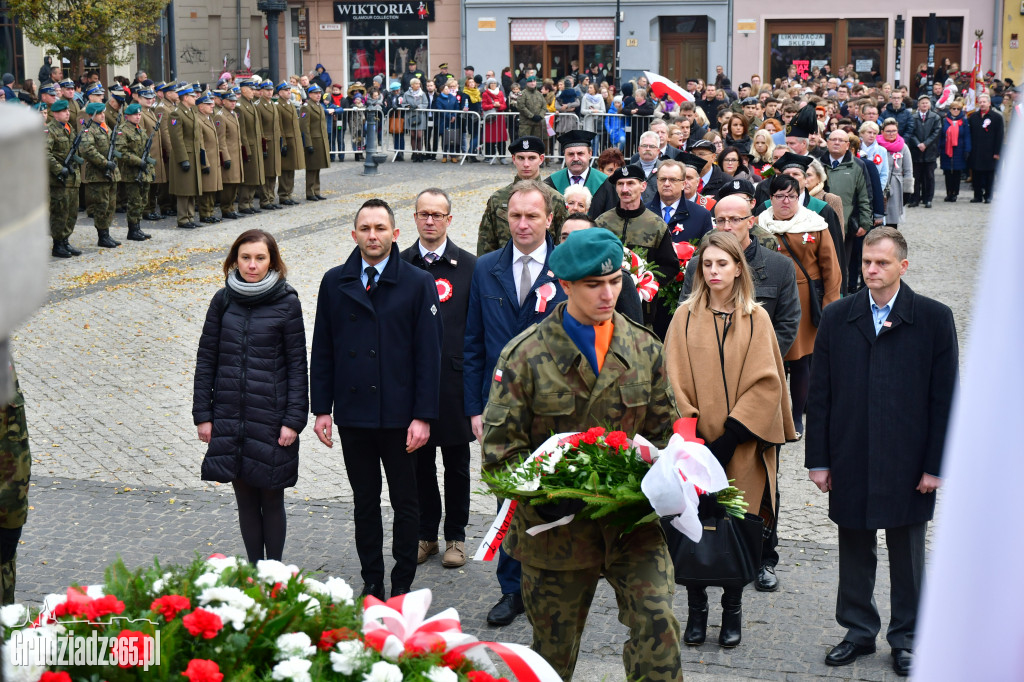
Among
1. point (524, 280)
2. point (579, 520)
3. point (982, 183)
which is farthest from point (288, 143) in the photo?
point (579, 520)

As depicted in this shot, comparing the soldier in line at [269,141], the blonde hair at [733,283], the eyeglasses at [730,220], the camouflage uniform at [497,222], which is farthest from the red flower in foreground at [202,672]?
the soldier in line at [269,141]

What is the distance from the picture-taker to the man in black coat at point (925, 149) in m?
23.1

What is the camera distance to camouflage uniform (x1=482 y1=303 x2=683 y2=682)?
14.6 feet

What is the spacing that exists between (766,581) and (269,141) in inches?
666

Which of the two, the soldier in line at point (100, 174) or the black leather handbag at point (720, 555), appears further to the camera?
the soldier in line at point (100, 174)

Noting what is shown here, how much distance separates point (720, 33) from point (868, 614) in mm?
38211

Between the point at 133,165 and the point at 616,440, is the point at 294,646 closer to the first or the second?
the point at 616,440

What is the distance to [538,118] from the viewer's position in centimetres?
2739

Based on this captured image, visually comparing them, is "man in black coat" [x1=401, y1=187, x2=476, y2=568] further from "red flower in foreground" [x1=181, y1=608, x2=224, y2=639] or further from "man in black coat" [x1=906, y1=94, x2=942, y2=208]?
"man in black coat" [x1=906, y1=94, x2=942, y2=208]

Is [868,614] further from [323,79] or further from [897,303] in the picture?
[323,79]

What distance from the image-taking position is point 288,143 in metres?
22.3

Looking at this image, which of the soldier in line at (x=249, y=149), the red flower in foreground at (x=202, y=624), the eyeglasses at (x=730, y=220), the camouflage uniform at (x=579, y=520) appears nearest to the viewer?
the red flower in foreground at (x=202, y=624)

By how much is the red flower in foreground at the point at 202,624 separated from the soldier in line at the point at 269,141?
63.2 feet

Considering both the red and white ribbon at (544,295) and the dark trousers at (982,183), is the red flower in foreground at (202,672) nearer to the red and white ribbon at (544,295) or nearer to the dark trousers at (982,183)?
the red and white ribbon at (544,295)
